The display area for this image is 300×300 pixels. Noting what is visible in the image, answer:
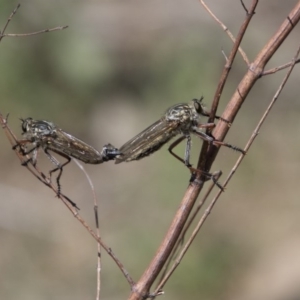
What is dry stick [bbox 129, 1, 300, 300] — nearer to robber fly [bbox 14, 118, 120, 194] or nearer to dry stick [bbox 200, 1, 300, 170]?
dry stick [bbox 200, 1, 300, 170]

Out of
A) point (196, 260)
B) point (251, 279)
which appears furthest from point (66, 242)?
point (251, 279)

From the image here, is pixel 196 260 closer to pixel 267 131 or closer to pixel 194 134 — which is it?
pixel 267 131

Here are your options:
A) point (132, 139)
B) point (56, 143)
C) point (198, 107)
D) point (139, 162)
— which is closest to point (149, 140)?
point (132, 139)

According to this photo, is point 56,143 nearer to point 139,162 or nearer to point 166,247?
point 166,247

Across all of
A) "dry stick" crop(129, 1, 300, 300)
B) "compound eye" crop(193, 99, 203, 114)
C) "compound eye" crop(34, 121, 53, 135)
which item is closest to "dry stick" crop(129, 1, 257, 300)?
"dry stick" crop(129, 1, 300, 300)

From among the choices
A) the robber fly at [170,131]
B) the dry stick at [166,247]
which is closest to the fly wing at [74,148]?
the robber fly at [170,131]
